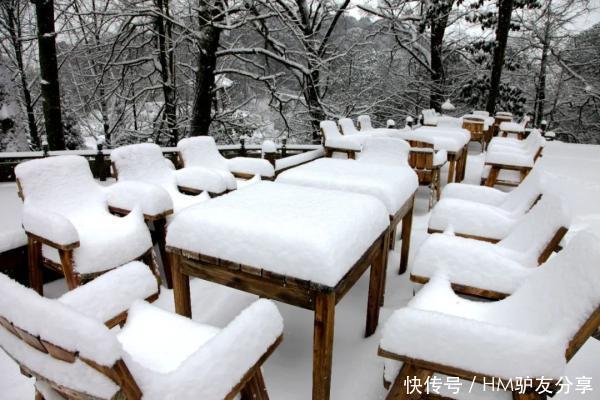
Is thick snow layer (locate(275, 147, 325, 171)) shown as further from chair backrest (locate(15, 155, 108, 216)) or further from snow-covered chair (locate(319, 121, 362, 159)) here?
chair backrest (locate(15, 155, 108, 216))

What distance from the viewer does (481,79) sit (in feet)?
53.5

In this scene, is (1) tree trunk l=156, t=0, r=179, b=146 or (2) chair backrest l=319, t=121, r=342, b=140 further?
(1) tree trunk l=156, t=0, r=179, b=146

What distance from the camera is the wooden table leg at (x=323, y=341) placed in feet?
6.16

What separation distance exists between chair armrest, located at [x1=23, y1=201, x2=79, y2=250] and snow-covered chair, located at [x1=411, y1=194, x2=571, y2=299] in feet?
7.68

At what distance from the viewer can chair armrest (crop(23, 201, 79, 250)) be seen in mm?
2631

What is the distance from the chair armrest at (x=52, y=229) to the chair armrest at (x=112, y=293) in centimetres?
97

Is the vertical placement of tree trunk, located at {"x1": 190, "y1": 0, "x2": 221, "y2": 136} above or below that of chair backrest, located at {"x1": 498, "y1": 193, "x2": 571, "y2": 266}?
above

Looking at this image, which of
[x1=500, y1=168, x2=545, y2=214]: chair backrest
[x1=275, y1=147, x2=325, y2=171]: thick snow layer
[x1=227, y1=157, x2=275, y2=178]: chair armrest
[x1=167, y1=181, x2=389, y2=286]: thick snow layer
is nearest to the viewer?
[x1=167, y1=181, x2=389, y2=286]: thick snow layer

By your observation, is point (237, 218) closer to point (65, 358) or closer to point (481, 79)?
point (65, 358)

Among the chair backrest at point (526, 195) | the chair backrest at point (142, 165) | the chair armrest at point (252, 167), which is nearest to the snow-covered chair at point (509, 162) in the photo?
the chair backrest at point (526, 195)

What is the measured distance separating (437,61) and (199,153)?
15.3 m

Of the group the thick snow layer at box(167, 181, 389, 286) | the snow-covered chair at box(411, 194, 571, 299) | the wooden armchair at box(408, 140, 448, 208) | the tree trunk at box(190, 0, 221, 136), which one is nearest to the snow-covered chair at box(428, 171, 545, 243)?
the snow-covered chair at box(411, 194, 571, 299)

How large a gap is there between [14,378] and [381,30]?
55.8 feet

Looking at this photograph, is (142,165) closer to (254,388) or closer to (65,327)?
(254,388)
